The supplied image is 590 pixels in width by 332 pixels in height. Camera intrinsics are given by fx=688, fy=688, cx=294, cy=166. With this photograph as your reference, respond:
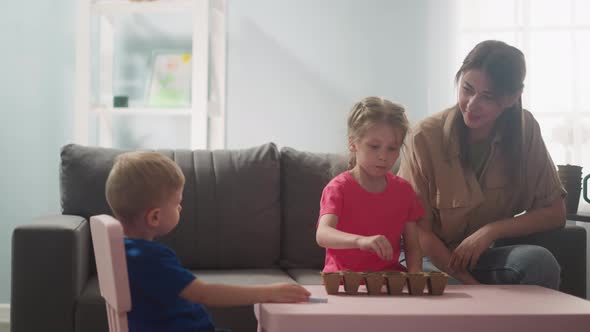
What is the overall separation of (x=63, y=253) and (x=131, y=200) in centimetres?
85

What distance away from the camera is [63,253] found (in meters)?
2.03

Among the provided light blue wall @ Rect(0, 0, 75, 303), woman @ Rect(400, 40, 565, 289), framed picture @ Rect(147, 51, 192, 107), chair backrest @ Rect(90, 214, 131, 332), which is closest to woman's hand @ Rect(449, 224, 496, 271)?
woman @ Rect(400, 40, 565, 289)

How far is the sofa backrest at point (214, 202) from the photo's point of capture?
2.39 meters

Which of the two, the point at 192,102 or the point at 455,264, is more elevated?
the point at 192,102

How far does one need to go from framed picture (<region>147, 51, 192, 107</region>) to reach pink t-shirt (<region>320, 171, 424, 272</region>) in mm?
1512

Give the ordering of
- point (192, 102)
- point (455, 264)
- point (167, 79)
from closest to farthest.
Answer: point (455, 264) < point (192, 102) < point (167, 79)

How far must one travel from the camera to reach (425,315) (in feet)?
3.79

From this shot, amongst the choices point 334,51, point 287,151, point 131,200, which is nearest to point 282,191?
point 287,151

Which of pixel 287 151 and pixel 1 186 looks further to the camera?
pixel 1 186

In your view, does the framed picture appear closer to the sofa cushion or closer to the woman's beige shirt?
the sofa cushion

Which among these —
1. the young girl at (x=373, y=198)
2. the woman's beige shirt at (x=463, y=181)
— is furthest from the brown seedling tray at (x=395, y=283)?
the woman's beige shirt at (x=463, y=181)

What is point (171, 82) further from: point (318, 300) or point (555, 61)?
point (318, 300)

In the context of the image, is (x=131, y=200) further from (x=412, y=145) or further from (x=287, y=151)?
(x=287, y=151)

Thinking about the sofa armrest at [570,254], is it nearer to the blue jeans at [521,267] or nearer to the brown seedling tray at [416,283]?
the blue jeans at [521,267]
